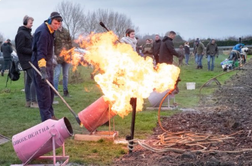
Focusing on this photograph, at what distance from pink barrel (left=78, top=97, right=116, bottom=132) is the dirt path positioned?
2.96 ft

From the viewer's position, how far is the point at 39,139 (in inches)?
203

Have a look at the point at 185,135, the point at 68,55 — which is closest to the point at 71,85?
the point at 68,55

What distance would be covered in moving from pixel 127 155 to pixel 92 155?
1.77ft

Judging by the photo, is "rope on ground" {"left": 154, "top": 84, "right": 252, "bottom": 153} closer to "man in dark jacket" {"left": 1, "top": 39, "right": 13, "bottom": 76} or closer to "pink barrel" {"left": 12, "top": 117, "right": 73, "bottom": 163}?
"pink barrel" {"left": 12, "top": 117, "right": 73, "bottom": 163}

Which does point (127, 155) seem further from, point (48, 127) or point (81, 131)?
point (81, 131)

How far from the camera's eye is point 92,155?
575 cm

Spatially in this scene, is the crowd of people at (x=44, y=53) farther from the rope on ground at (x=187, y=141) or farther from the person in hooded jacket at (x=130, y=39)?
the rope on ground at (x=187, y=141)

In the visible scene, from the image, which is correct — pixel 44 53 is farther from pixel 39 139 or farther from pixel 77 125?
pixel 39 139

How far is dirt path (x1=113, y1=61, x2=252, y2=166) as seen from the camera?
4887mm

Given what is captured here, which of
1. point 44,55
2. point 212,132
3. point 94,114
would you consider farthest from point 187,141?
Result: point 44,55

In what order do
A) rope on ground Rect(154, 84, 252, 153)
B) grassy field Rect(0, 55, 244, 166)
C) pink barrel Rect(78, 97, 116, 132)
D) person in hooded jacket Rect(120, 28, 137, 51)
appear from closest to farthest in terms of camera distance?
rope on ground Rect(154, 84, 252, 153)
grassy field Rect(0, 55, 244, 166)
pink barrel Rect(78, 97, 116, 132)
person in hooded jacket Rect(120, 28, 137, 51)

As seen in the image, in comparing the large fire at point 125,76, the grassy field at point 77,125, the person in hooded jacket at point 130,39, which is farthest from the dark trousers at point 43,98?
the person in hooded jacket at point 130,39

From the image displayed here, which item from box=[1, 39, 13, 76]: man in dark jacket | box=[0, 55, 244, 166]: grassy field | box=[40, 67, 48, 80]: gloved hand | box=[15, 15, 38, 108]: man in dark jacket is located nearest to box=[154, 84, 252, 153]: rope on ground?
box=[0, 55, 244, 166]: grassy field

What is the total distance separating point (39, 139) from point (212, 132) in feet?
10.7
